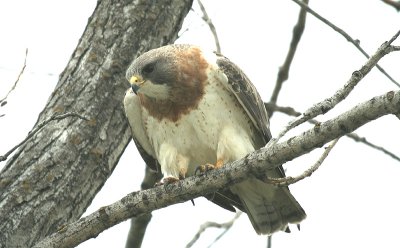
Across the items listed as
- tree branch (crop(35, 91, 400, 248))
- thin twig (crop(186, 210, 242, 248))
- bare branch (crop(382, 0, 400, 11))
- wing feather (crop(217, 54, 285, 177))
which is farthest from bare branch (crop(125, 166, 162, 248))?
bare branch (crop(382, 0, 400, 11))

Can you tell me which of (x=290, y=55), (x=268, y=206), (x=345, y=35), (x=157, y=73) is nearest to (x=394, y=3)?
(x=345, y=35)

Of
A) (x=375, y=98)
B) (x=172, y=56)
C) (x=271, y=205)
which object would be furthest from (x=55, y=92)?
(x=375, y=98)

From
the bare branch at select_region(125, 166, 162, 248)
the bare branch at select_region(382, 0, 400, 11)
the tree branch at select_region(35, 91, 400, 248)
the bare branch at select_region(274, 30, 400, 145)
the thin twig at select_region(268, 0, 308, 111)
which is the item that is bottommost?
the tree branch at select_region(35, 91, 400, 248)

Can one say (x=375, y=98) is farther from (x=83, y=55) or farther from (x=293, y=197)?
(x=83, y=55)

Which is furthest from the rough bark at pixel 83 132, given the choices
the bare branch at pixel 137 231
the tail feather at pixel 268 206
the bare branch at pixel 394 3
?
the bare branch at pixel 394 3

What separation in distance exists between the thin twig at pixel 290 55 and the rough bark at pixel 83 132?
3.27 ft

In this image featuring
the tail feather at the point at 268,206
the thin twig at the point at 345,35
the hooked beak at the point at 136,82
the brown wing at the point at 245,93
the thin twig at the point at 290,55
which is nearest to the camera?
the thin twig at the point at 345,35

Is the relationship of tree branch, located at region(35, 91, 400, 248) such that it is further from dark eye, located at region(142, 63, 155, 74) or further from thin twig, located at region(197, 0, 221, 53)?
thin twig, located at region(197, 0, 221, 53)

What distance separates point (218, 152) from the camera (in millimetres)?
6051

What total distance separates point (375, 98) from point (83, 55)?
290 cm

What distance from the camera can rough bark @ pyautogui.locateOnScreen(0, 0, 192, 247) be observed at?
17.9 feet

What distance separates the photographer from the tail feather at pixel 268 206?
645 cm

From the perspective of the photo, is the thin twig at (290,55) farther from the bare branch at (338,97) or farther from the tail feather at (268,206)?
the bare branch at (338,97)

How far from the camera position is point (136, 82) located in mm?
6082
